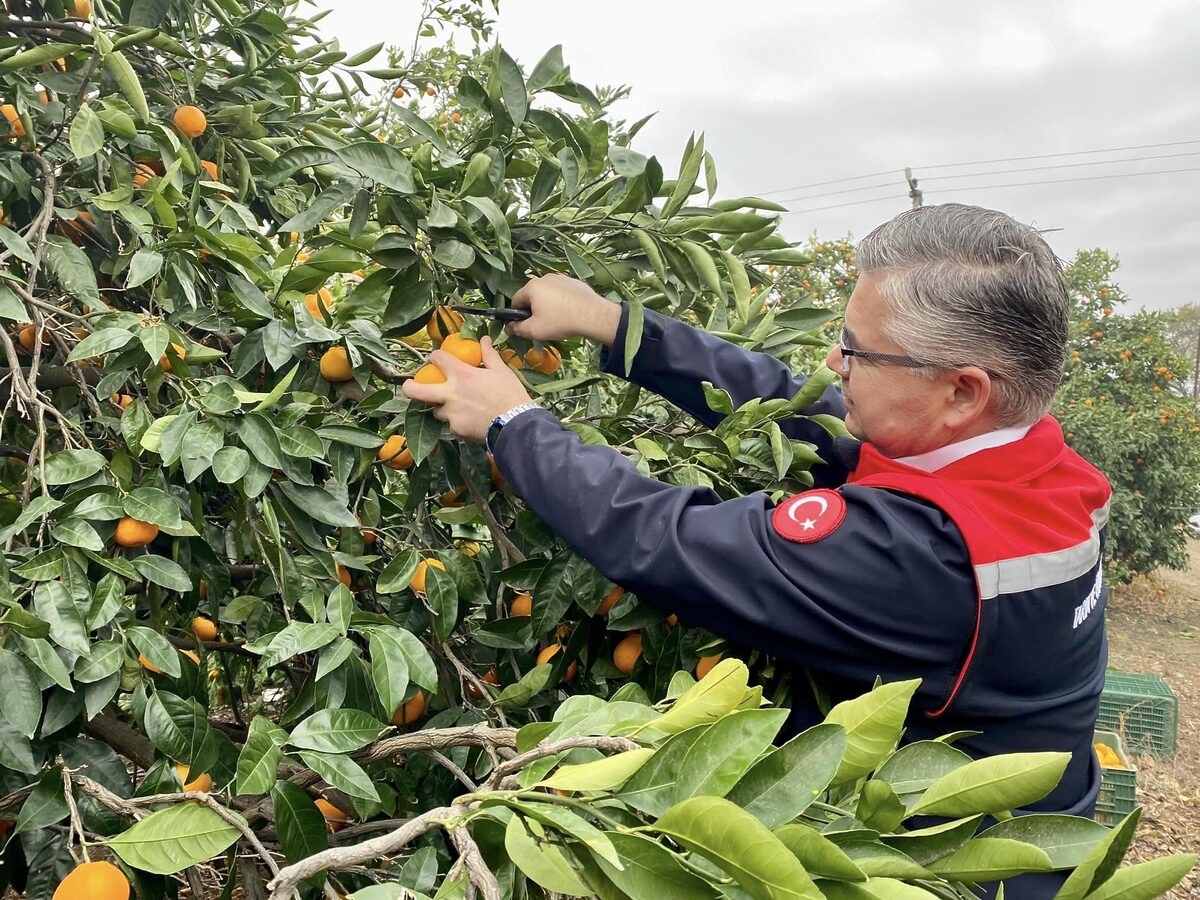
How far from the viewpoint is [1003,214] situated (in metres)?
1.32

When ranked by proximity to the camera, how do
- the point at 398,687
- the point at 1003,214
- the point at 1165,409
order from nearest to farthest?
the point at 398,687, the point at 1003,214, the point at 1165,409

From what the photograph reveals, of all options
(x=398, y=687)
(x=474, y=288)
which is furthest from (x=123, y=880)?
(x=474, y=288)

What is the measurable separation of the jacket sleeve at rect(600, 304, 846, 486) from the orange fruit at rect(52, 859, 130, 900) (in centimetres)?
95

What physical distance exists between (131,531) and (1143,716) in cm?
532

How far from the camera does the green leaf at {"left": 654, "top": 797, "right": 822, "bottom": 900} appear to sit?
0.50 metres

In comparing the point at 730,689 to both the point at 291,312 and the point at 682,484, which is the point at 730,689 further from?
the point at 291,312

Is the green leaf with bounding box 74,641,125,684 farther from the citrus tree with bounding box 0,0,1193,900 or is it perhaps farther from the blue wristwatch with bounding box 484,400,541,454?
the blue wristwatch with bounding box 484,400,541,454

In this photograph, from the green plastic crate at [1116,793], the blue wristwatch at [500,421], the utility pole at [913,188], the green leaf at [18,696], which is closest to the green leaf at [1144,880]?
the blue wristwatch at [500,421]

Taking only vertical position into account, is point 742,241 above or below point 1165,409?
above

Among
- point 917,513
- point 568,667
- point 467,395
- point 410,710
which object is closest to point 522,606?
point 568,667

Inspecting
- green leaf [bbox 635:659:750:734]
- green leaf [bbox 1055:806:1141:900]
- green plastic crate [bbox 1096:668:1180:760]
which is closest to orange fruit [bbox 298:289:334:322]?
green leaf [bbox 635:659:750:734]

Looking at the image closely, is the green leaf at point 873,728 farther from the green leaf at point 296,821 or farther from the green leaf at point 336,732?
the green leaf at point 296,821

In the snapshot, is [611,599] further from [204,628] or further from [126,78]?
[126,78]

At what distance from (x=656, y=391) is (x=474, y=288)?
362mm
